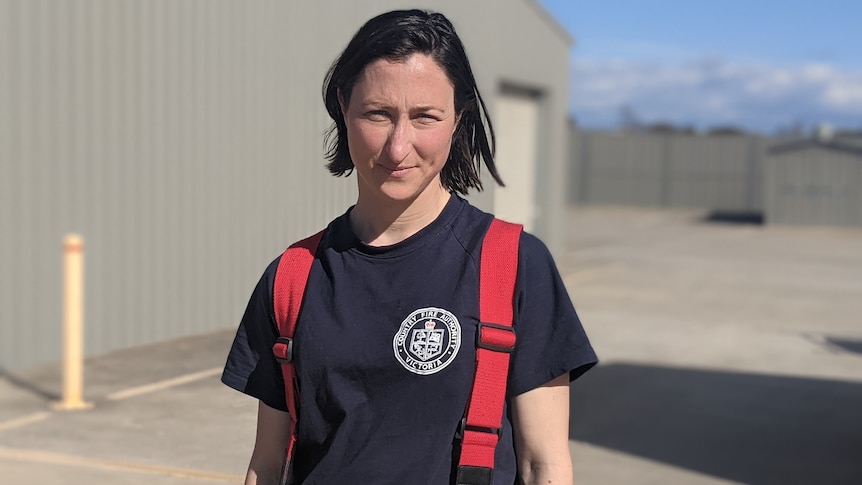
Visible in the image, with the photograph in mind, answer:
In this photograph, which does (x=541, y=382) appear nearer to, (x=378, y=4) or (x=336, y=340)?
(x=336, y=340)

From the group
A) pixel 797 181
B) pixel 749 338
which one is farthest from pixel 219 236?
pixel 797 181

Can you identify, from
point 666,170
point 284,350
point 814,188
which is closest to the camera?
point 284,350

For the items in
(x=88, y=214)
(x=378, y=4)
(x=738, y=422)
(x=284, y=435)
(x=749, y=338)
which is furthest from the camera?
(x=749, y=338)

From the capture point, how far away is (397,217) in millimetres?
1979

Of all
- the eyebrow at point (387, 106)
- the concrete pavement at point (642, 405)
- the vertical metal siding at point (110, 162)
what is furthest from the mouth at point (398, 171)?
the vertical metal siding at point (110, 162)

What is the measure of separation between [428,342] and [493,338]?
11cm

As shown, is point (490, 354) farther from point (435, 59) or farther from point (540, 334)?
point (435, 59)

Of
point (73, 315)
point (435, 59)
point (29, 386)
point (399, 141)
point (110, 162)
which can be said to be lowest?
point (29, 386)

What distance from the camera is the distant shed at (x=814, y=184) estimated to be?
1172 inches

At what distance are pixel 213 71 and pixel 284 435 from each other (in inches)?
224

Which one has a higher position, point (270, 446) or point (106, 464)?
point (270, 446)

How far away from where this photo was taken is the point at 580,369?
6.32 feet

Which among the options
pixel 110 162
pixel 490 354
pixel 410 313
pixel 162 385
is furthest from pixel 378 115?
pixel 110 162

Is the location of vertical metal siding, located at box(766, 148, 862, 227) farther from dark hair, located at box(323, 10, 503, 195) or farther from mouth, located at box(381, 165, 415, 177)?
mouth, located at box(381, 165, 415, 177)
